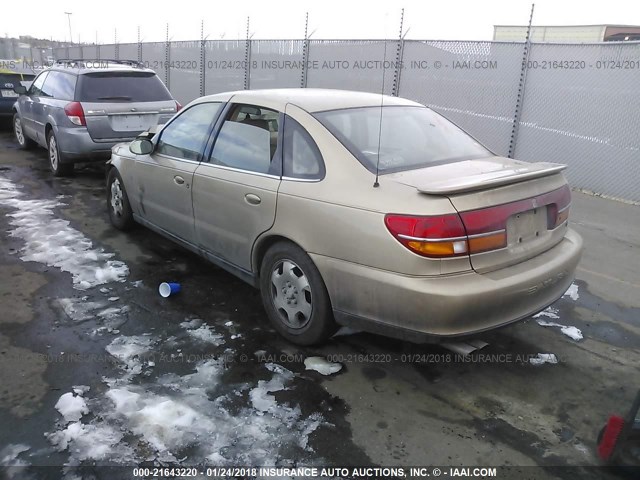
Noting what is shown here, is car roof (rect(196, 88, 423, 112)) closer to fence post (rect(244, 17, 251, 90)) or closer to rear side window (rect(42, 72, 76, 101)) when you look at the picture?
rear side window (rect(42, 72, 76, 101))

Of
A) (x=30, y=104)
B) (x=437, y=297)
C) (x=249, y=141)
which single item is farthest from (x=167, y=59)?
(x=437, y=297)

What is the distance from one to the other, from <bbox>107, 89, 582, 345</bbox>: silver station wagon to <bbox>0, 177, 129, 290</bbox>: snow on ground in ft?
3.06

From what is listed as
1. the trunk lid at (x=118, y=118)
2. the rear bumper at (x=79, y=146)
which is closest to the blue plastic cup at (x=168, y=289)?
the trunk lid at (x=118, y=118)

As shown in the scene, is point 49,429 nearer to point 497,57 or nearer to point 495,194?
point 495,194

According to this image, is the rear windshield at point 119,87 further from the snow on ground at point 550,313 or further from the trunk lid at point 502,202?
the snow on ground at point 550,313

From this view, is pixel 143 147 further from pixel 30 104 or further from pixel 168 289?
pixel 30 104

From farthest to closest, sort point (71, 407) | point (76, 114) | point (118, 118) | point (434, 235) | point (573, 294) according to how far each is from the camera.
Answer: point (118, 118), point (76, 114), point (573, 294), point (71, 407), point (434, 235)

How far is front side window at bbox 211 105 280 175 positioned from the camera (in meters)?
3.73

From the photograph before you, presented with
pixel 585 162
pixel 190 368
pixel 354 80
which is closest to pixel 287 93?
pixel 190 368

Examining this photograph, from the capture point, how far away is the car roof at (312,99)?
3.74m

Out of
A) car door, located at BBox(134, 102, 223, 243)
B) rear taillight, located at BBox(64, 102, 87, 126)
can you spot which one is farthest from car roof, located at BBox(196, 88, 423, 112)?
rear taillight, located at BBox(64, 102, 87, 126)

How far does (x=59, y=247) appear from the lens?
17.7ft

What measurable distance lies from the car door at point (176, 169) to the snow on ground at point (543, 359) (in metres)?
2.76

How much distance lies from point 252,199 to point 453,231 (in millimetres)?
1486
